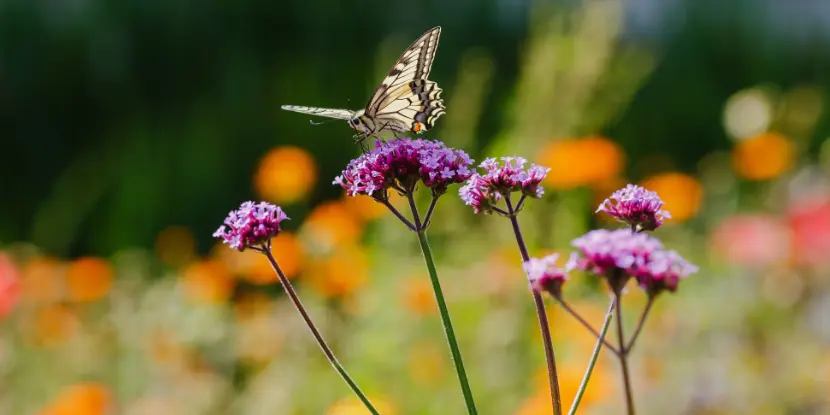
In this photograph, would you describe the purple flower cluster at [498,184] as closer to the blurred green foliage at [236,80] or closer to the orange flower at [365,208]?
the orange flower at [365,208]

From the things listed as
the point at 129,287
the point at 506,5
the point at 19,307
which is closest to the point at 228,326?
the point at 129,287

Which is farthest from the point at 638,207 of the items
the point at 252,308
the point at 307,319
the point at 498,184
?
the point at 252,308

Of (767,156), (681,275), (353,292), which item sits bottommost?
(681,275)

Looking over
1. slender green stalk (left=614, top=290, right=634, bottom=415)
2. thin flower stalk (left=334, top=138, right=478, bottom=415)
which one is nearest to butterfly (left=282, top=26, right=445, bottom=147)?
thin flower stalk (left=334, top=138, right=478, bottom=415)

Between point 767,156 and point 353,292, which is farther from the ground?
point 767,156

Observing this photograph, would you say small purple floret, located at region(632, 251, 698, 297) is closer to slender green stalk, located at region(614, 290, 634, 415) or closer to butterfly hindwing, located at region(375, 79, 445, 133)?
slender green stalk, located at region(614, 290, 634, 415)

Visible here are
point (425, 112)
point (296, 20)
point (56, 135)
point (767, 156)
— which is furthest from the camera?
point (296, 20)

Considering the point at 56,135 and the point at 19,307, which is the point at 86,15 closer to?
the point at 56,135
